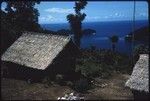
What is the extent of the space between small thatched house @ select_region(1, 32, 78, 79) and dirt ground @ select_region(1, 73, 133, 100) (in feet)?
5.28

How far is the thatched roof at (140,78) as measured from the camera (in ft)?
62.4

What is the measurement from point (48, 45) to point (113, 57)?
549 inches

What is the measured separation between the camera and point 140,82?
19375 mm

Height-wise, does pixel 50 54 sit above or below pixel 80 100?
above

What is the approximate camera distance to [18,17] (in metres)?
47.0

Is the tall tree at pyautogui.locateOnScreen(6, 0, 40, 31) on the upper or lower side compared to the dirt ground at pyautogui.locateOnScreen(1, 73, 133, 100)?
upper

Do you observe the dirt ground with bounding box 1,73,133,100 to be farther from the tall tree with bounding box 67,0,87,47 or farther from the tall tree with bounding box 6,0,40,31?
the tall tree with bounding box 67,0,87,47

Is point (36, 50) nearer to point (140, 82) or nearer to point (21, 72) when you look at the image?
point (21, 72)

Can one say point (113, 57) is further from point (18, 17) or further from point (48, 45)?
point (18, 17)

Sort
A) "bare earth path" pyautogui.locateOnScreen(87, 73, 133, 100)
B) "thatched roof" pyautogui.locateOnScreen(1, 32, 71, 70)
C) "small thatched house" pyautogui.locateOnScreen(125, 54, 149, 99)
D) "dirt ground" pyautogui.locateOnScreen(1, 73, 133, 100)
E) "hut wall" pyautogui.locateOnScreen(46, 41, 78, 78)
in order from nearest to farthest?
1. "small thatched house" pyautogui.locateOnScreen(125, 54, 149, 99)
2. "dirt ground" pyautogui.locateOnScreen(1, 73, 133, 100)
3. "bare earth path" pyautogui.locateOnScreen(87, 73, 133, 100)
4. "thatched roof" pyautogui.locateOnScreen(1, 32, 71, 70)
5. "hut wall" pyautogui.locateOnScreen(46, 41, 78, 78)

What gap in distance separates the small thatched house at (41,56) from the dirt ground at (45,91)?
5.28 ft

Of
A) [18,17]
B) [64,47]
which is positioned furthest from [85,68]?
[18,17]

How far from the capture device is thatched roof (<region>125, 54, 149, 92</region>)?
19.0 m

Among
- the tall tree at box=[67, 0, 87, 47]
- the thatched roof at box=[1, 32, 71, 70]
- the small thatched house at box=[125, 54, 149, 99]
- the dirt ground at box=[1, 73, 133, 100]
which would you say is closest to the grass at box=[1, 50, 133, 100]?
the dirt ground at box=[1, 73, 133, 100]
